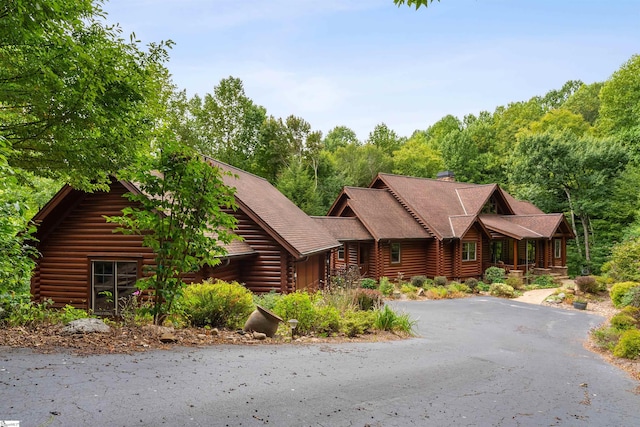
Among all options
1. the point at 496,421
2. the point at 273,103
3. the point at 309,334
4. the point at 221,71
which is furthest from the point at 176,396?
the point at 273,103

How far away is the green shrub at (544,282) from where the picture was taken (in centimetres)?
2486

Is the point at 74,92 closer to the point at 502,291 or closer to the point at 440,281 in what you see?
the point at 440,281

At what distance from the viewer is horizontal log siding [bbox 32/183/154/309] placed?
1224 centimetres

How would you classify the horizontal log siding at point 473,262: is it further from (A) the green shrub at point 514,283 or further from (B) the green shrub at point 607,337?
(B) the green shrub at point 607,337

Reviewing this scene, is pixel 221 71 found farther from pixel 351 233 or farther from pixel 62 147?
pixel 62 147

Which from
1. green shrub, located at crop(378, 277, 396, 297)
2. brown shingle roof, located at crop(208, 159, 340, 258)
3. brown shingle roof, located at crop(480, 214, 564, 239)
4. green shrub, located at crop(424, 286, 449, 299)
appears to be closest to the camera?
brown shingle roof, located at crop(208, 159, 340, 258)

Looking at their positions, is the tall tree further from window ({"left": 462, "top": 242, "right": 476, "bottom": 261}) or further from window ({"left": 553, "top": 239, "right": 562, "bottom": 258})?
window ({"left": 553, "top": 239, "right": 562, "bottom": 258})

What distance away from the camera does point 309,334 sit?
9125 mm

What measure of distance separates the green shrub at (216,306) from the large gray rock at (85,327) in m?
1.57

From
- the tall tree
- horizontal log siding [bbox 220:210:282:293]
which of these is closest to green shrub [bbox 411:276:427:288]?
horizontal log siding [bbox 220:210:282:293]

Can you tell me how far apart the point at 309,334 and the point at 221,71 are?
3803 cm

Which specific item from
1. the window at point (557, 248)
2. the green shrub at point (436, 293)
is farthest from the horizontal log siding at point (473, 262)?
the window at point (557, 248)

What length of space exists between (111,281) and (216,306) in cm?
603

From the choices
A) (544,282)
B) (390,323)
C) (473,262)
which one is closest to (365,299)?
(390,323)
